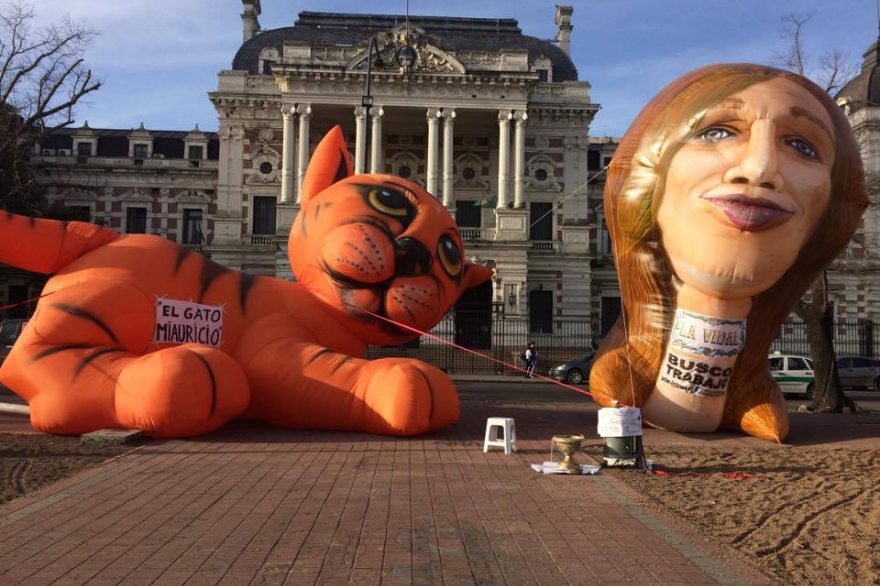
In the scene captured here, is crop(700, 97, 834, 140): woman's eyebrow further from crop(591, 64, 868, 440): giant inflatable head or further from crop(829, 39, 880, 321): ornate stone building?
crop(829, 39, 880, 321): ornate stone building

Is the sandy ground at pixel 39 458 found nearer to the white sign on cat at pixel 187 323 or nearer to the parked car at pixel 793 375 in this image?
the white sign on cat at pixel 187 323

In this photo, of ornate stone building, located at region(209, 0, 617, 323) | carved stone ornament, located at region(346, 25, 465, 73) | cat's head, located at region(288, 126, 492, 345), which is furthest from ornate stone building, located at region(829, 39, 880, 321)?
cat's head, located at region(288, 126, 492, 345)

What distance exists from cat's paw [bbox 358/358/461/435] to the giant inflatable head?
2992mm

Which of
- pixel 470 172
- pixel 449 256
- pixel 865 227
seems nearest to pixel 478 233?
pixel 470 172

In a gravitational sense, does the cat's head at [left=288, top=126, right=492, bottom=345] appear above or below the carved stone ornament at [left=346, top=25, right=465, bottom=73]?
below

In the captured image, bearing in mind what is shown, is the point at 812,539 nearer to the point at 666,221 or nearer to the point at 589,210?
the point at 666,221

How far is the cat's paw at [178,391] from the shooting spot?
350 inches

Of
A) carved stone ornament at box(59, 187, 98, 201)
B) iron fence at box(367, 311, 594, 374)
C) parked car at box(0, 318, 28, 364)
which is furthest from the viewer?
carved stone ornament at box(59, 187, 98, 201)

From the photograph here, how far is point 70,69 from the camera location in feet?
81.3

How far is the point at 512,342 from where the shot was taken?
3328cm

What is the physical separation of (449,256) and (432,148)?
2686 centimetres

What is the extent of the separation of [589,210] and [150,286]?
3653 centimetres

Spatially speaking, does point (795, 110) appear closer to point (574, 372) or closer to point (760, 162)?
point (760, 162)

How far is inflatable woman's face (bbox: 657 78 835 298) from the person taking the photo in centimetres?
966
